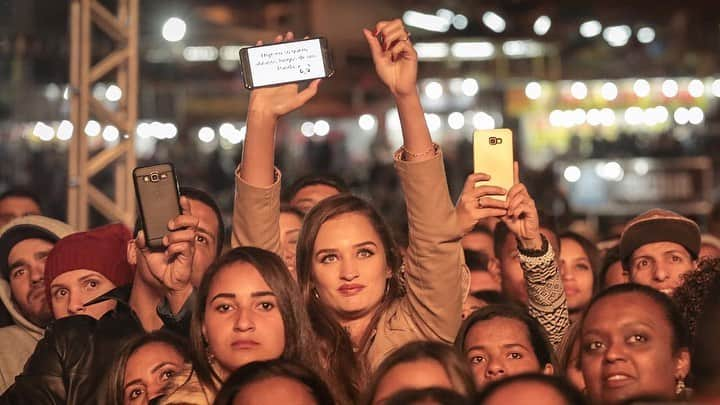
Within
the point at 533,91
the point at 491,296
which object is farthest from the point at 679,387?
the point at 533,91

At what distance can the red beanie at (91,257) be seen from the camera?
5.05 meters

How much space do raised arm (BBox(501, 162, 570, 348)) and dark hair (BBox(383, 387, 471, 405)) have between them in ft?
4.08

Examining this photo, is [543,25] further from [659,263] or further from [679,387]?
[679,387]

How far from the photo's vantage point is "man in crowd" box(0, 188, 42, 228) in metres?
7.62

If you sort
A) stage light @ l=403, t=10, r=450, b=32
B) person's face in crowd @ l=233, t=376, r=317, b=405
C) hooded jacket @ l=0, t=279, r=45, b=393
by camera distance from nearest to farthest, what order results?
person's face in crowd @ l=233, t=376, r=317, b=405 → hooded jacket @ l=0, t=279, r=45, b=393 → stage light @ l=403, t=10, r=450, b=32

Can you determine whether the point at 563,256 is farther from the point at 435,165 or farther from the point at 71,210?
the point at 71,210

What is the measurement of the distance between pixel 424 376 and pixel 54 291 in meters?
2.16

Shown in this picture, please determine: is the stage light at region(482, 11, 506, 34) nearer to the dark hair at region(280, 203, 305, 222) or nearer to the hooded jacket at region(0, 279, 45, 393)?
the dark hair at region(280, 203, 305, 222)

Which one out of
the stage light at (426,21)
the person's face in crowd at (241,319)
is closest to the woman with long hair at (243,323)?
the person's face in crowd at (241,319)

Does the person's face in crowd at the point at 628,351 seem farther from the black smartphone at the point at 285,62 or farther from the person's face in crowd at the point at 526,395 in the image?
the black smartphone at the point at 285,62

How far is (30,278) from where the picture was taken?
5699 mm

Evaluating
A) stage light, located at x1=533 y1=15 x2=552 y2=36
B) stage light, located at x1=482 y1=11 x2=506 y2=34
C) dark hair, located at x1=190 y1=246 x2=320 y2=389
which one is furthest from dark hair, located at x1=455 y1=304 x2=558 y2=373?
stage light, located at x1=533 y1=15 x2=552 y2=36

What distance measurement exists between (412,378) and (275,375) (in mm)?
357

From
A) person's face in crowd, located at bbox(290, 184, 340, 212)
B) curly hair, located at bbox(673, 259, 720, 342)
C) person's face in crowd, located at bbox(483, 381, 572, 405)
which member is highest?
person's face in crowd, located at bbox(290, 184, 340, 212)
